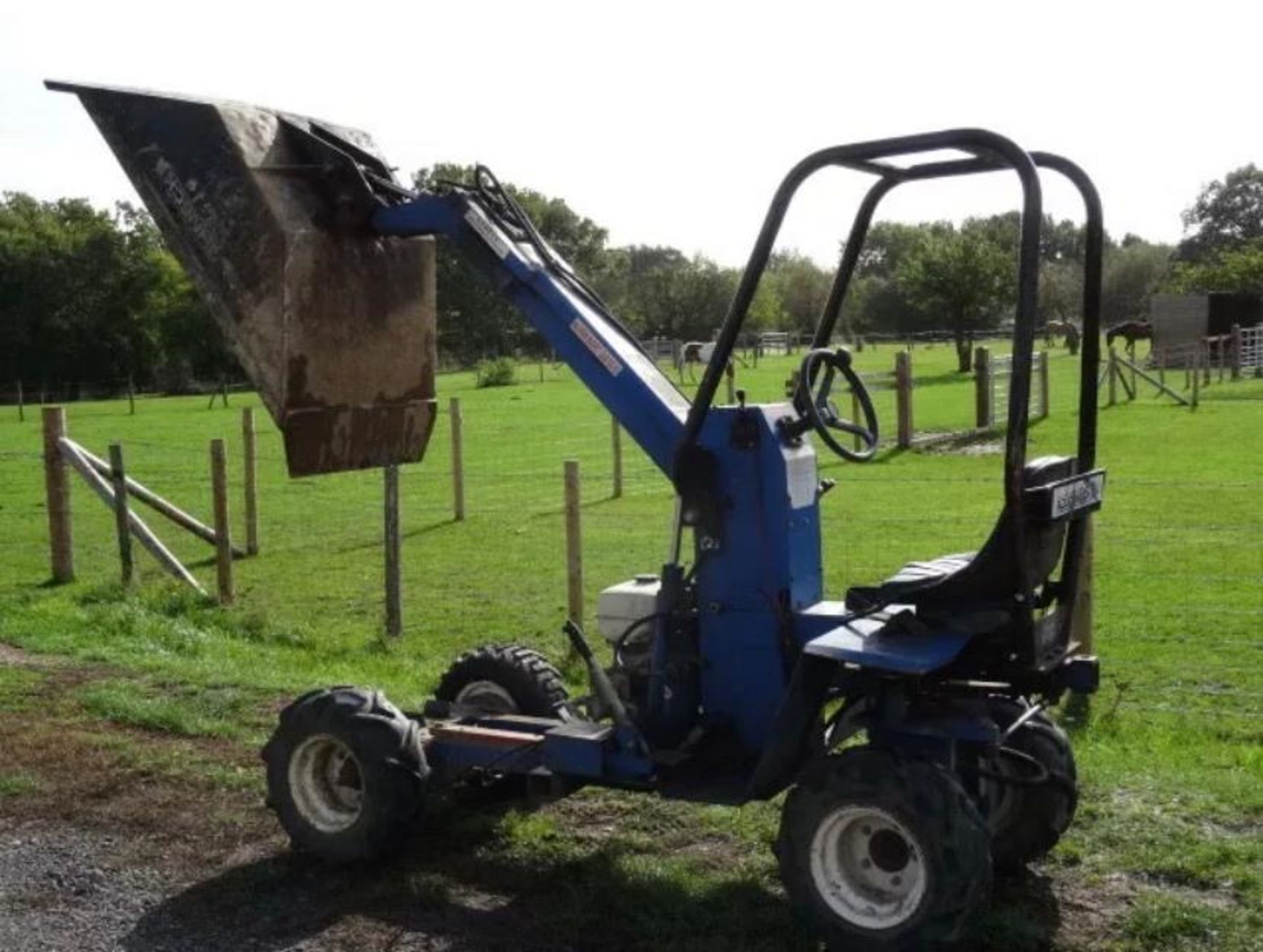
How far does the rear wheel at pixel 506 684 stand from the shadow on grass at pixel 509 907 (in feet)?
2.21

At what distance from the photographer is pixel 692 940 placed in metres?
5.32

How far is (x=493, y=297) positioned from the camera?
59781mm

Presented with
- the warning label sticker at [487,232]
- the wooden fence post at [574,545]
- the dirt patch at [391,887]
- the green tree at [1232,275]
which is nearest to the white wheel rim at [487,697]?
the dirt patch at [391,887]

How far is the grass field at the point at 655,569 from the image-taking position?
5695 millimetres

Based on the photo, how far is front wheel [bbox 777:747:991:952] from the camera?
4824 millimetres

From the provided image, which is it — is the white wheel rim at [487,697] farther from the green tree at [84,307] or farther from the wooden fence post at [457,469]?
the green tree at [84,307]

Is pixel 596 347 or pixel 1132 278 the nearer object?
pixel 596 347

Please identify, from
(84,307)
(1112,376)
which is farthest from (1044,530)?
(84,307)

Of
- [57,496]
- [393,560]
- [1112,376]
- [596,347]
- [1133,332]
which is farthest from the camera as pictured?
[1133,332]

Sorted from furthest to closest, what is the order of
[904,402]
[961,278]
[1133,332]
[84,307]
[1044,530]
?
[84,307] → [961,278] → [1133,332] → [904,402] → [1044,530]

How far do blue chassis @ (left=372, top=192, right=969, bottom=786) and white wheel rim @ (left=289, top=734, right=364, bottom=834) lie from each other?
1.37 ft

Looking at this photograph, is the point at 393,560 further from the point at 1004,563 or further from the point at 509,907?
the point at 1004,563

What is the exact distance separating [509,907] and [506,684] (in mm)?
1348

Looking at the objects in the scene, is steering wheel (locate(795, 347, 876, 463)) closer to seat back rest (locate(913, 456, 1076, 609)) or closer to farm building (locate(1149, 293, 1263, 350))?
seat back rest (locate(913, 456, 1076, 609))
